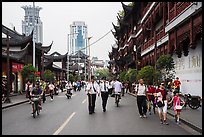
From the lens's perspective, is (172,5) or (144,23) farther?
(144,23)

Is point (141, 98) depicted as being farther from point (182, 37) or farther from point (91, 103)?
point (182, 37)

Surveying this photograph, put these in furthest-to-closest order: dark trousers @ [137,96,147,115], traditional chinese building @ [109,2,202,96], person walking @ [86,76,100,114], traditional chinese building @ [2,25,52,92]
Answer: traditional chinese building @ [2,25,52,92]
traditional chinese building @ [109,2,202,96]
person walking @ [86,76,100,114]
dark trousers @ [137,96,147,115]

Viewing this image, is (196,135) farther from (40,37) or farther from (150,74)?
(40,37)

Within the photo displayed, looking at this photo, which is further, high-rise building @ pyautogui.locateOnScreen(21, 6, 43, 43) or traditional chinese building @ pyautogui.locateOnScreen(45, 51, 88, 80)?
traditional chinese building @ pyautogui.locateOnScreen(45, 51, 88, 80)

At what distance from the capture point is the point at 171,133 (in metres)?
9.69

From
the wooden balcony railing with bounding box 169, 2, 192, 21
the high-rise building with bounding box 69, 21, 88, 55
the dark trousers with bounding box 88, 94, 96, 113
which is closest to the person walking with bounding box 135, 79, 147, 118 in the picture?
the dark trousers with bounding box 88, 94, 96, 113

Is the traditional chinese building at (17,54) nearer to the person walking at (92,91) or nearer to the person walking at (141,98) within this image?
the person walking at (92,91)

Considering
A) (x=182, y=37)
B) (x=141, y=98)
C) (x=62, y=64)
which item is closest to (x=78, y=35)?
(x=62, y=64)

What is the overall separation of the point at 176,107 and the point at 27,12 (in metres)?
34.8

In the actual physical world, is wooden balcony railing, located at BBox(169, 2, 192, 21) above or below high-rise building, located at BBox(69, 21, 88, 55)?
below

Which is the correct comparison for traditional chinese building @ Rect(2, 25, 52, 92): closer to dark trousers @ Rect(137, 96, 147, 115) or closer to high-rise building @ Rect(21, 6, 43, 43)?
high-rise building @ Rect(21, 6, 43, 43)

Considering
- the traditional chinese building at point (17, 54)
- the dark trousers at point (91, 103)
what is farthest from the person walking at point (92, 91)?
the traditional chinese building at point (17, 54)

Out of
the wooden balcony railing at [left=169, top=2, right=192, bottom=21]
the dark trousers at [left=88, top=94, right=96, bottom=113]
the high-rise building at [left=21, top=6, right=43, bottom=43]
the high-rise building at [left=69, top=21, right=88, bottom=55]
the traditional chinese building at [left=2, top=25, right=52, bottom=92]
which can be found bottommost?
the dark trousers at [left=88, top=94, right=96, bottom=113]

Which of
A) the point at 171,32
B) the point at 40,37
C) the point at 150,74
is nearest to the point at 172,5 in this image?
the point at 171,32
